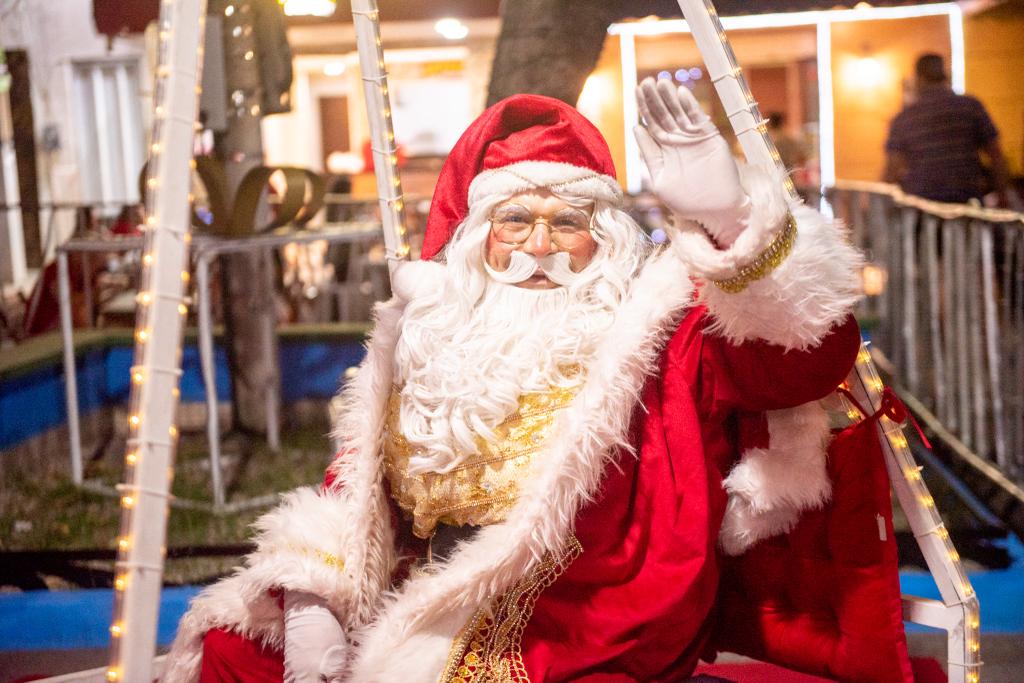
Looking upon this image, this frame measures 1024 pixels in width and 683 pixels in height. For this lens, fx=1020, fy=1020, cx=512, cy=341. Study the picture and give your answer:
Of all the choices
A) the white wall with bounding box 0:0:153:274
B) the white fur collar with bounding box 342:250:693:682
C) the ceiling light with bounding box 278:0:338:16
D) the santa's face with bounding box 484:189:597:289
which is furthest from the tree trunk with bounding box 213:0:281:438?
the white fur collar with bounding box 342:250:693:682

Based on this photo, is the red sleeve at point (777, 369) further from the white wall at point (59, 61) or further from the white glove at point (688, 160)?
the white wall at point (59, 61)

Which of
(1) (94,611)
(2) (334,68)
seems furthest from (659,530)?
(2) (334,68)

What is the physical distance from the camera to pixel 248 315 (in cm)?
446

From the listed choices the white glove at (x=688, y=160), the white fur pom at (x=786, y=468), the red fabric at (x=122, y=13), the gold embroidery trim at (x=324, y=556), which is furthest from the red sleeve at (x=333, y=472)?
the red fabric at (x=122, y=13)

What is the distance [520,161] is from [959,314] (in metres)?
2.90

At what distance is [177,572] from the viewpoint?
315 centimetres

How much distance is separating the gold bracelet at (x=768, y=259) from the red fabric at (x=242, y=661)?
96 cm

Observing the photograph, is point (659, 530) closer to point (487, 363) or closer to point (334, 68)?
point (487, 363)

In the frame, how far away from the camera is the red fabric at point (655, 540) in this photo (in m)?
1.55

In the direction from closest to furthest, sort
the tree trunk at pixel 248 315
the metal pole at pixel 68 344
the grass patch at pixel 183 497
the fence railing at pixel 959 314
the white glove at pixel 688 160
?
the white glove at pixel 688 160 → the grass patch at pixel 183 497 → the fence railing at pixel 959 314 → the metal pole at pixel 68 344 → the tree trunk at pixel 248 315

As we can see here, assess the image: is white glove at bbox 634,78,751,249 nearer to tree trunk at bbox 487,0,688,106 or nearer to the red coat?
the red coat

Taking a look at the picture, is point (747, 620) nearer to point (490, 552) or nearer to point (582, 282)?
point (490, 552)

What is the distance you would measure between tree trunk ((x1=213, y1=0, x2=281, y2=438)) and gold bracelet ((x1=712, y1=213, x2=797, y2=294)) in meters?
3.10

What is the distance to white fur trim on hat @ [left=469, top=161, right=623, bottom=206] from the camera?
5.64 ft
